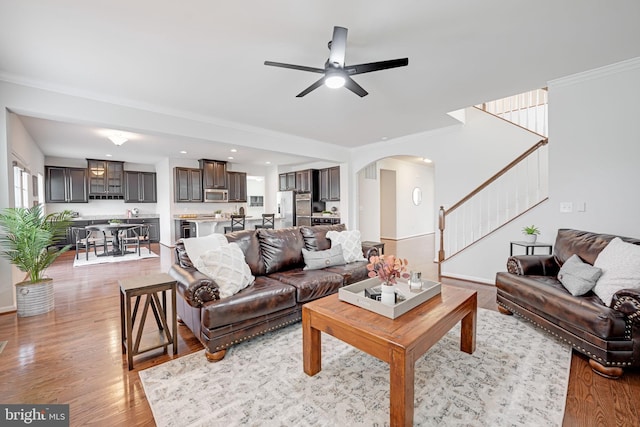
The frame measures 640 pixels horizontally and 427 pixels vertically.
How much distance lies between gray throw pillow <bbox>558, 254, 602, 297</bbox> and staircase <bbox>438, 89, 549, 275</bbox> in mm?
1880

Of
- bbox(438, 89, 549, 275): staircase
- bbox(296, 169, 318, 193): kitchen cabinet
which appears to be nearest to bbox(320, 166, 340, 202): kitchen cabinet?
bbox(296, 169, 318, 193): kitchen cabinet

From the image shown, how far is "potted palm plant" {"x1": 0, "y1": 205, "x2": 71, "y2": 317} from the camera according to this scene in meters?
3.00

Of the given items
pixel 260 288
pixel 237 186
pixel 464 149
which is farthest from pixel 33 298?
pixel 464 149

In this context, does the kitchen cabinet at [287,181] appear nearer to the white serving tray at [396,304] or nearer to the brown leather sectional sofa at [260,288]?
the brown leather sectional sofa at [260,288]

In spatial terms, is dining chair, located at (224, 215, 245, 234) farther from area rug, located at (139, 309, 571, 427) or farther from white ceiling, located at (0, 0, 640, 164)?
area rug, located at (139, 309, 571, 427)

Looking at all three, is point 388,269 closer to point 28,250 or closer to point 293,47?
point 293,47

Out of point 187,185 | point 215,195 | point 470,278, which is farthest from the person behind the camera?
point 215,195

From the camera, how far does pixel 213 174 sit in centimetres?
833

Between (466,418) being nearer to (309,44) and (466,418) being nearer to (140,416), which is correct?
(140,416)

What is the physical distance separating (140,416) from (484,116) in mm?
5985

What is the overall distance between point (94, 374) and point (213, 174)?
6907 mm

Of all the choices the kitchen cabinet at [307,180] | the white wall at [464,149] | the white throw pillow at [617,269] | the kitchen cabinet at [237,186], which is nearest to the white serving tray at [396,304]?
the white throw pillow at [617,269]

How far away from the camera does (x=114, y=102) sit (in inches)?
143

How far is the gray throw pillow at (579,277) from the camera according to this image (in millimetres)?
2312
